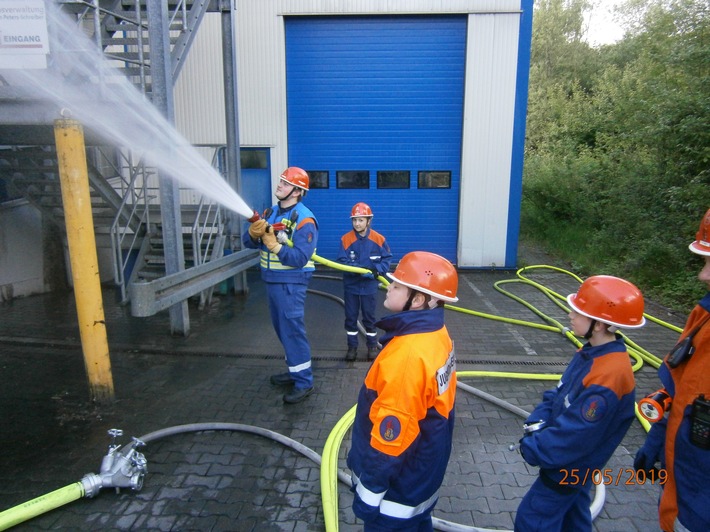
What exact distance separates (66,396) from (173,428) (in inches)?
65.3

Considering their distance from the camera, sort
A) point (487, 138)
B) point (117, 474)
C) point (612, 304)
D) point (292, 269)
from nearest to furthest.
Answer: point (612, 304) < point (117, 474) < point (292, 269) < point (487, 138)

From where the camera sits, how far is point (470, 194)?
10.9 m

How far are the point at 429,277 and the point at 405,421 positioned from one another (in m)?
0.67

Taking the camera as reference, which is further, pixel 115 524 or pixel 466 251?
pixel 466 251

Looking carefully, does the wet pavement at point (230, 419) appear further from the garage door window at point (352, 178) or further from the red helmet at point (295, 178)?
the garage door window at point (352, 178)

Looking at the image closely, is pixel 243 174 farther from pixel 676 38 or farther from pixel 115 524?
pixel 676 38

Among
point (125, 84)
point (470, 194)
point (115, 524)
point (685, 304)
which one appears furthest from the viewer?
point (470, 194)

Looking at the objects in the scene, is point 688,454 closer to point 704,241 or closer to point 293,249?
point 704,241

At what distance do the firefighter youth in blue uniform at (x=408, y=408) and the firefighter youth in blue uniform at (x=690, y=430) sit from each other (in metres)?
1.14

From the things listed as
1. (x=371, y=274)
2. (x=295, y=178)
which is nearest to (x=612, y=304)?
(x=295, y=178)

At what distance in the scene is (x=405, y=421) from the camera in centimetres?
205

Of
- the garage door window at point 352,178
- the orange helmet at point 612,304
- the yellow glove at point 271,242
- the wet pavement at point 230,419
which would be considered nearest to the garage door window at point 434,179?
the garage door window at point 352,178

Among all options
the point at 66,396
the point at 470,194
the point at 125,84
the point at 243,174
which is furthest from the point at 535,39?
the point at 66,396
